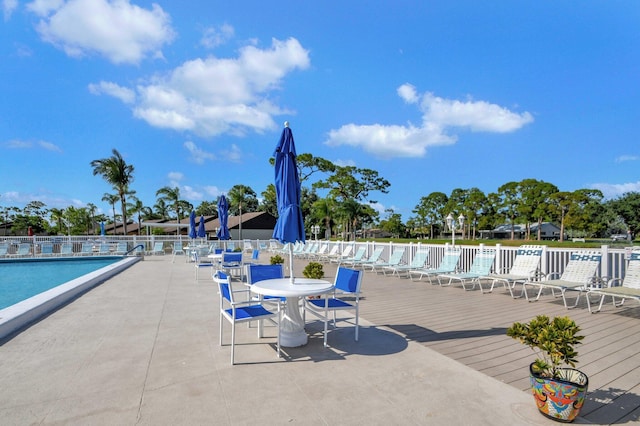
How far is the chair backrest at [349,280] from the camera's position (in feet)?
14.3

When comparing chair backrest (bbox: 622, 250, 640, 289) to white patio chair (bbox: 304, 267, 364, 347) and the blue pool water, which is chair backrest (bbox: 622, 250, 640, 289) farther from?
the blue pool water

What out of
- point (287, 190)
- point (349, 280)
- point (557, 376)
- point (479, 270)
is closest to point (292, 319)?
point (349, 280)

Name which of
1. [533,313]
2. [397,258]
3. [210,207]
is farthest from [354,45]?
[210,207]

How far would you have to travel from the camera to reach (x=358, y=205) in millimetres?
36812

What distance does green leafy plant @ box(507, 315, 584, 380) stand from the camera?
2305 mm

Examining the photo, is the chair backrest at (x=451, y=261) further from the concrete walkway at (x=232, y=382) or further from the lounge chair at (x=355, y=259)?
the concrete walkway at (x=232, y=382)

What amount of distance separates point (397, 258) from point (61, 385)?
9.53 meters

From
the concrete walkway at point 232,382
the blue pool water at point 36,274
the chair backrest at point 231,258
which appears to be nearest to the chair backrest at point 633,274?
the concrete walkway at point 232,382

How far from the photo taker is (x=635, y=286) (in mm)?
5844

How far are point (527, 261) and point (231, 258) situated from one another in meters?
7.39

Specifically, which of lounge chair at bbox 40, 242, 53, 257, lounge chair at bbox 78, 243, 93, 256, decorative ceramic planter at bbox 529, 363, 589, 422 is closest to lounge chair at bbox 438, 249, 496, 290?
decorative ceramic planter at bbox 529, 363, 589, 422

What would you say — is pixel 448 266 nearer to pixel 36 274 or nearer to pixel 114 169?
pixel 36 274

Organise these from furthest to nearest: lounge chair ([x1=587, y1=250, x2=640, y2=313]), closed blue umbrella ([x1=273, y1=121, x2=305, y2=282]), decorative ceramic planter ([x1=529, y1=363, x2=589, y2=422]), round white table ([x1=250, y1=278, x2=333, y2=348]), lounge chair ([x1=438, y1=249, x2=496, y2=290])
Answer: lounge chair ([x1=438, y1=249, x2=496, y2=290]), lounge chair ([x1=587, y1=250, x2=640, y2=313]), closed blue umbrella ([x1=273, y1=121, x2=305, y2=282]), round white table ([x1=250, y1=278, x2=333, y2=348]), decorative ceramic planter ([x1=529, y1=363, x2=589, y2=422])

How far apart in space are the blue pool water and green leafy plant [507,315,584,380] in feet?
31.8
